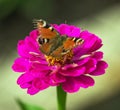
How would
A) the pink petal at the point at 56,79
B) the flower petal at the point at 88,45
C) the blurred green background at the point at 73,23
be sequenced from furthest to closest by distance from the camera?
the blurred green background at the point at 73,23, the flower petal at the point at 88,45, the pink petal at the point at 56,79

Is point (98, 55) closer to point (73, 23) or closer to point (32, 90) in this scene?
point (32, 90)

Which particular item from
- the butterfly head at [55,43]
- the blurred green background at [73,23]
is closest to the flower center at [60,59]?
the butterfly head at [55,43]

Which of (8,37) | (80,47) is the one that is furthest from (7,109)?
(80,47)

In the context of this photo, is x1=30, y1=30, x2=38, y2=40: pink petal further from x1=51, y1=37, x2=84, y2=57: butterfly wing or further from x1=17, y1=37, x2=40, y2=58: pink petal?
x1=51, y1=37, x2=84, y2=57: butterfly wing

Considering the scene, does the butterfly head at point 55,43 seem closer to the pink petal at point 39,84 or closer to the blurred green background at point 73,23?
the pink petal at point 39,84

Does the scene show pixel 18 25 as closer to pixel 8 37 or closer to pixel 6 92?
pixel 8 37
